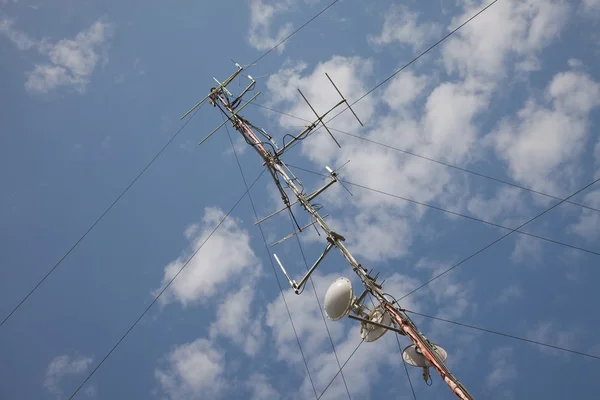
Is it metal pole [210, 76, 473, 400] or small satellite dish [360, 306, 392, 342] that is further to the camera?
small satellite dish [360, 306, 392, 342]

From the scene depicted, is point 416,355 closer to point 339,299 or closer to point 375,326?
point 375,326

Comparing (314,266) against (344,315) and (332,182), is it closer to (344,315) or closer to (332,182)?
(344,315)

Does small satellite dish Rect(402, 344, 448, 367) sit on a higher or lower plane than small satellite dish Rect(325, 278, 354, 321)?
lower

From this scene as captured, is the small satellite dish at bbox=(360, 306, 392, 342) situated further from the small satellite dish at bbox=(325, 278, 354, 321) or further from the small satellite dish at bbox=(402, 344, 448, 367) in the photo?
the small satellite dish at bbox=(402, 344, 448, 367)

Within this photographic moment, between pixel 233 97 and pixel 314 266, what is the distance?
8682 mm

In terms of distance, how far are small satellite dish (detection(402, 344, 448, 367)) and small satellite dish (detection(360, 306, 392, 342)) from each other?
0.98 meters

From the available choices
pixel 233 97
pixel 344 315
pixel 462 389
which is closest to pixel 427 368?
pixel 462 389

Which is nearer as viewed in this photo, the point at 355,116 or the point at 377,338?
the point at 377,338

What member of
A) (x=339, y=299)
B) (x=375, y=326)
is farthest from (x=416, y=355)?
(x=339, y=299)

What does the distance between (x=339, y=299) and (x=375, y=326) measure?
4.41 feet

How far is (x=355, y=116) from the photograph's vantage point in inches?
616

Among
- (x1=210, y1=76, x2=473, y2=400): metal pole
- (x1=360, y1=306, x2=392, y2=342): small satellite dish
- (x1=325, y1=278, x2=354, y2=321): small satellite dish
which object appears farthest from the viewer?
(x1=360, y1=306, x2=392, y2=342): small satellite dish

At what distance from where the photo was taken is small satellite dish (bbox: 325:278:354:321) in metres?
12.4

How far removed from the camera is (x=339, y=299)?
12.5 m
